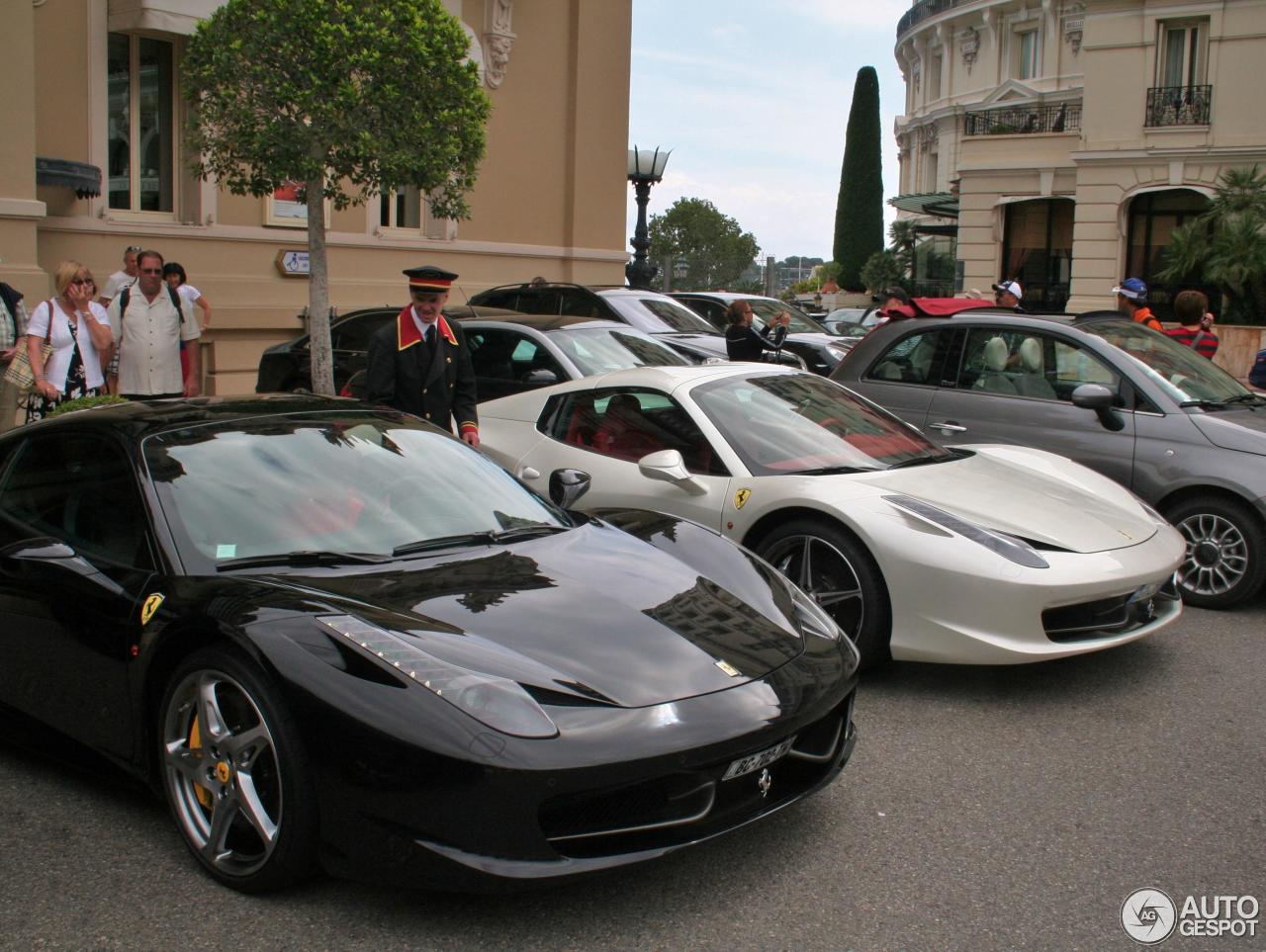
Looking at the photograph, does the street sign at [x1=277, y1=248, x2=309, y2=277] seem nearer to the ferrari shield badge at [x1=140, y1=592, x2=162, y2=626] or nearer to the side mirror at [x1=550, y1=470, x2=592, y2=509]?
the side mirror at [x1=550, y1=470, x2=592, y2=509]

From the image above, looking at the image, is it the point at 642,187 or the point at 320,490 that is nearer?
the point at 320,490

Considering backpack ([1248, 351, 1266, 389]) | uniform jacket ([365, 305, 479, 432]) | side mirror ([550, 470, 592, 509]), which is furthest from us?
backpack ([1248, 351, 1266, 389])

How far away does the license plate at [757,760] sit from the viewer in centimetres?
336

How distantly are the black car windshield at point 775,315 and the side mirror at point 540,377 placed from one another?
6.73 m

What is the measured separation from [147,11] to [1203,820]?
14165 millimetres

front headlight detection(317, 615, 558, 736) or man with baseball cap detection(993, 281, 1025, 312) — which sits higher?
man with baseball cap detection(993, 281, 1025, 312)

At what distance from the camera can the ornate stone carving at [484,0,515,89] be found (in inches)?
746

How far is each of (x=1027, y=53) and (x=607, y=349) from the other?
54.9 metres

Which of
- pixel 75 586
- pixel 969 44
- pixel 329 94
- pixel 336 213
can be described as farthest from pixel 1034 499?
pixel 969 44

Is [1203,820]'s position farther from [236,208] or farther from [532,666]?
[236,208]

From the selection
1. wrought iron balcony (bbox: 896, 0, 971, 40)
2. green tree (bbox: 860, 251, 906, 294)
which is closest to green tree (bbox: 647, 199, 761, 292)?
wrought iron balcony (bbox: 896, 0, 971, 40)

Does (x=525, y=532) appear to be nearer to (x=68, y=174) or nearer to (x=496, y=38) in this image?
(x=68, y=174)

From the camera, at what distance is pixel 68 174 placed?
13.4 metres
